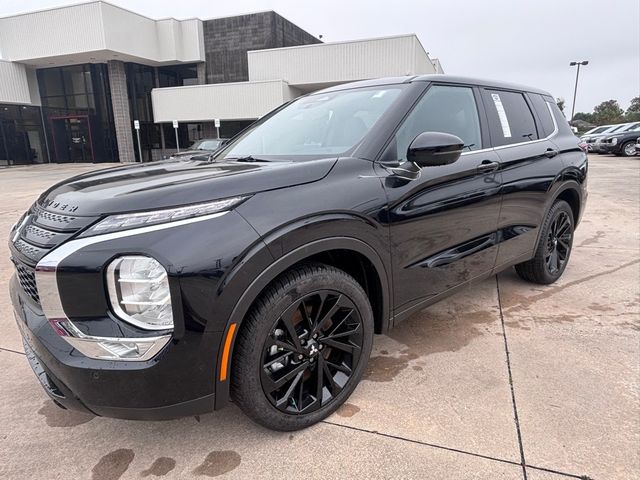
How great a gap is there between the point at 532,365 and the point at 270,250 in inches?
76.8

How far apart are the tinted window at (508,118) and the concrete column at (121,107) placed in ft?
96.3

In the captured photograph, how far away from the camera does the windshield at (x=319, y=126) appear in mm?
2566

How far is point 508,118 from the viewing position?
11.3 ft

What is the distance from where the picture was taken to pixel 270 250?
182cm

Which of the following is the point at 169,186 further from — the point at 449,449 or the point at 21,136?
the point at 21,136

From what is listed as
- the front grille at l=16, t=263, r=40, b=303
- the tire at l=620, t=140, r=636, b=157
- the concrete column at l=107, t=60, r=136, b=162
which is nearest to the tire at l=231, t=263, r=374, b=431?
the front grille at l=16, t=263, r=40, b=303

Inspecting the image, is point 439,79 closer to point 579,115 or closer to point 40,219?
point 40,219

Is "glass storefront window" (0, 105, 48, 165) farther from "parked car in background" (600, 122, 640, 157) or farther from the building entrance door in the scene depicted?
"parked car in background" (600, 122, 640, 157)

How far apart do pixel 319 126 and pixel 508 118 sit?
161 centimetres

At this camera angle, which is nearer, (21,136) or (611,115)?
(21,136)

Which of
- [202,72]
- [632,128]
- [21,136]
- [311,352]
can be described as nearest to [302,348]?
[311,352]

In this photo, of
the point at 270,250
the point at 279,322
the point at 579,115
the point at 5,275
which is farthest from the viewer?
the point at 579,115

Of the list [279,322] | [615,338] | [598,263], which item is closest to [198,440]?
[279,322]

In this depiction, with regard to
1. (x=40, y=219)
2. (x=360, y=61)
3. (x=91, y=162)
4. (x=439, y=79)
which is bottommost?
(x=91, y=162)
